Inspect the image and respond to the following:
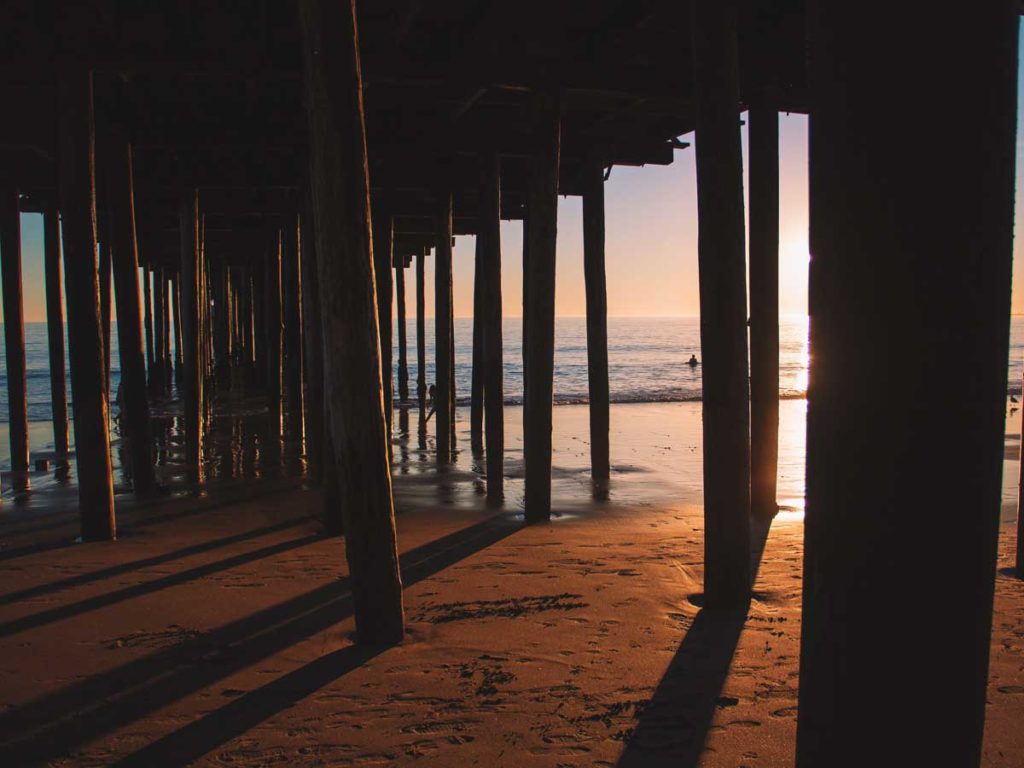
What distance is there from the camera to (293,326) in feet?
38.9

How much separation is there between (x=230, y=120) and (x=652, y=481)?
5885 millimetres

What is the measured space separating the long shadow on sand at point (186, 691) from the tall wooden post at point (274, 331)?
924cm

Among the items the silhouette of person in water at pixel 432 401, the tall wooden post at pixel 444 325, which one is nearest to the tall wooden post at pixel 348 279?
the tall wooden post at pixel 444 325

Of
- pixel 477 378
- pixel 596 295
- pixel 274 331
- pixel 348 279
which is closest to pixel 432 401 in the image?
pixel 274 331

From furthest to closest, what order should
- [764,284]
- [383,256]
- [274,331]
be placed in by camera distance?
1. [274,331]
2. [383,256]
3. [764,284]

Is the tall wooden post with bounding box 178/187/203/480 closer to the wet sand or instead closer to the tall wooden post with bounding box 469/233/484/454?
the wet sand

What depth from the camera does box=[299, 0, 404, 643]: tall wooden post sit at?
12.3 feet

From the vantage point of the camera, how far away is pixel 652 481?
31.4 feet

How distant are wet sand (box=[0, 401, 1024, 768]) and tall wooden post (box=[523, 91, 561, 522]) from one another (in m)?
0.40

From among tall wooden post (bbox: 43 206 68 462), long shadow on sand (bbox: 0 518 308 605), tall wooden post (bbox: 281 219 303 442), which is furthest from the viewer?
tall wooden post (bbox: 281 219 303 442)

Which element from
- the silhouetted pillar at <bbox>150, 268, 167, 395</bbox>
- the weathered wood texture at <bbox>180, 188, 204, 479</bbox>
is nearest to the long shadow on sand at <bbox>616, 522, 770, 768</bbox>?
the weathered wood texture at <bbox>180, 188, 204, 479</bbox>

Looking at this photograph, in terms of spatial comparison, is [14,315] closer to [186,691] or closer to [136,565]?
[136,565]

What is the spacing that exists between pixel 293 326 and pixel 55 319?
9.69ft

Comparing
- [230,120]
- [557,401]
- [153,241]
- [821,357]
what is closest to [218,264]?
[153,241]
